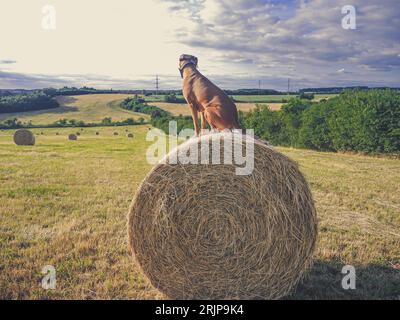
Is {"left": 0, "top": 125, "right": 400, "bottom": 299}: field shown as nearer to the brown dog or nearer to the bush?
the brown dog

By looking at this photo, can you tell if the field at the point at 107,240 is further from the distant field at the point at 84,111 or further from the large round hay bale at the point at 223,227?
the distant field at the point at 84,111

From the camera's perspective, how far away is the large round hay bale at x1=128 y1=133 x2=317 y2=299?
4.52m

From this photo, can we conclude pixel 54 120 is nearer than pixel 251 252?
No

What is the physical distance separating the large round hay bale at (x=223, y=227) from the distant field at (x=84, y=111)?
55.3m

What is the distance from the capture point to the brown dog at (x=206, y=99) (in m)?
6.74

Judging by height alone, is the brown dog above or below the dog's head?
below

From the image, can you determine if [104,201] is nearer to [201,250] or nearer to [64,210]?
[64,210]

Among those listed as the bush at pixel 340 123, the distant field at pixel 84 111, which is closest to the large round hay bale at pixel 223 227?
the bush at pixel 340 123

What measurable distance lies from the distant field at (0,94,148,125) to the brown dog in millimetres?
52651

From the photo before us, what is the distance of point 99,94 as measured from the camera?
245 ft

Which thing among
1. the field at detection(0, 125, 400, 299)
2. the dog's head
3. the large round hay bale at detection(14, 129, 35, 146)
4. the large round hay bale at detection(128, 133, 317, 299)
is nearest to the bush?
the field at detection(0, 125, 400, 299)

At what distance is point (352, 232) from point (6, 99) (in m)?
70.8
